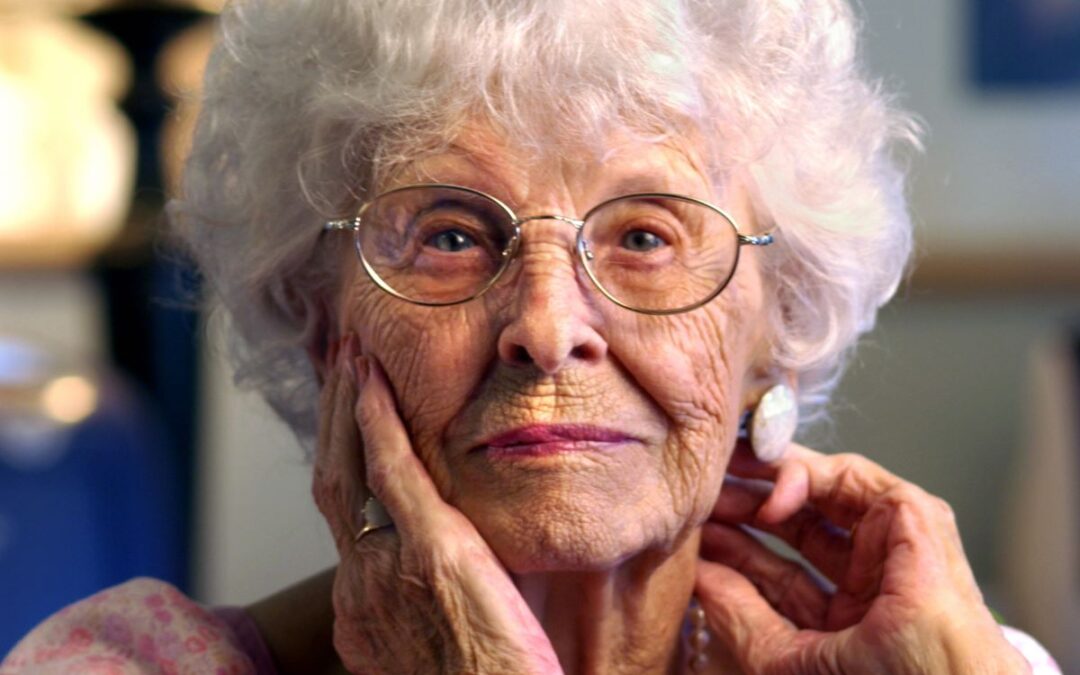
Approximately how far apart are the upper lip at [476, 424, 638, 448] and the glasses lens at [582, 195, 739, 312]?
129 millimetres

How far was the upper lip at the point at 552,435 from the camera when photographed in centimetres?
135

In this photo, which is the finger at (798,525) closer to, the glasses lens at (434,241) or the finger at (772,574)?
the finger at (772,574)

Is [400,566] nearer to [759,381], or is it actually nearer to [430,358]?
[430,358]

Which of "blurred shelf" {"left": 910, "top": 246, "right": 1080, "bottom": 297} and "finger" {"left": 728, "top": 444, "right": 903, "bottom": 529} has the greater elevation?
"finger" {"left": 728, "top": 444, "right": 903, "bottom": 529}

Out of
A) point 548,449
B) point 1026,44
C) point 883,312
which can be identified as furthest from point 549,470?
point 1026,44

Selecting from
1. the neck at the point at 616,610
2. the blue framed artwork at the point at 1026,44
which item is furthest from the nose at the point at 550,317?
the blue framed artwork at the point at 1026,44

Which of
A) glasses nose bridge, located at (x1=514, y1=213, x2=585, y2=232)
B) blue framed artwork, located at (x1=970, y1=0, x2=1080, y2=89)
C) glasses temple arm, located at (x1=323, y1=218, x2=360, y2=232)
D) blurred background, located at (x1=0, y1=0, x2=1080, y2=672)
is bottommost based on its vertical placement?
blurred background, located at (x1=0, y1=0, x2=1080, y2=672)

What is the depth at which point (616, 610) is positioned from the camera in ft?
4.93

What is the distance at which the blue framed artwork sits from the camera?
3887 mm

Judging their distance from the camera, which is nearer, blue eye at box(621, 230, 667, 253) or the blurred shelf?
blue eye at box(621, 230, 667, 253)

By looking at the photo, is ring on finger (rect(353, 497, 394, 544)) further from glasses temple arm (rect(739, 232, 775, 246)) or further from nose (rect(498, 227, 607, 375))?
glasses temple arm (rect(739, 232, 775, 246))

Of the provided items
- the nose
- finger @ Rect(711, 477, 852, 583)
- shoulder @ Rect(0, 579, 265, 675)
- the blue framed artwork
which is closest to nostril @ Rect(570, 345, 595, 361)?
the nose

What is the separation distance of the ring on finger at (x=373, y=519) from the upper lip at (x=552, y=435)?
133 millimetres

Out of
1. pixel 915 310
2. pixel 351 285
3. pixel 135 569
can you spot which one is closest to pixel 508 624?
pixel 351 285
